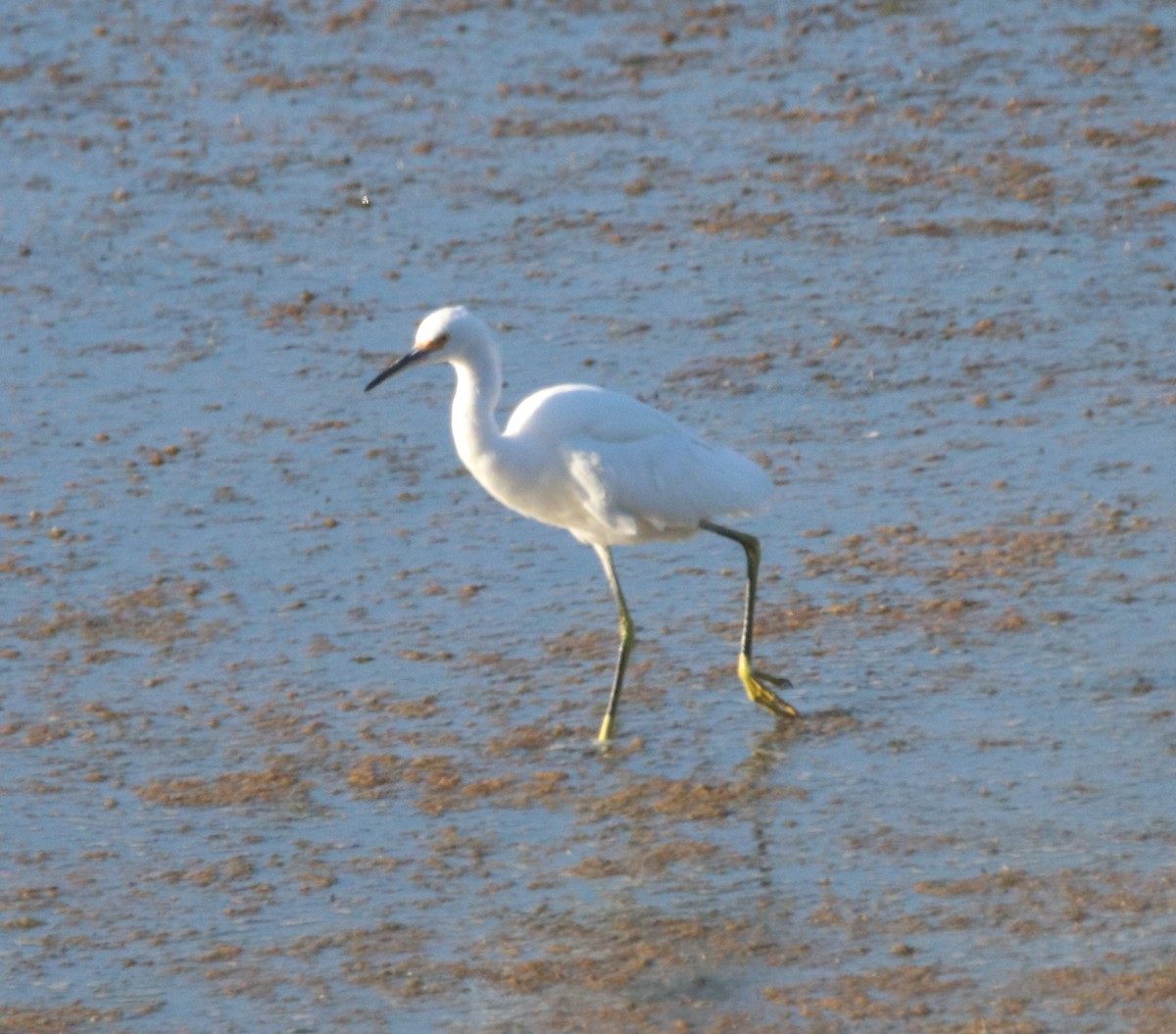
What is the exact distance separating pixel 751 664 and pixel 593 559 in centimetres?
128

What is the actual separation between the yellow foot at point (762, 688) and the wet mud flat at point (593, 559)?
0.05 m

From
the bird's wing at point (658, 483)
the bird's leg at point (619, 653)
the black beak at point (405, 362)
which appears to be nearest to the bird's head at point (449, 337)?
the black beak at point (405, 362)

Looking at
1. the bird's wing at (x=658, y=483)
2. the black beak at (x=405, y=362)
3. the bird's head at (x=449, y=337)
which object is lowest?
the bird's wing at (x=658, y=483)

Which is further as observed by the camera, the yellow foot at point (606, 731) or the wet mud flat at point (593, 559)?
the yellow foot at point (606, 731)

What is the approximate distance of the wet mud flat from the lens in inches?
197

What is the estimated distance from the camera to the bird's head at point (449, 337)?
19.8ft

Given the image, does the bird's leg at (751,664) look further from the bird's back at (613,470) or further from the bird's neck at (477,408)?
the bird's neck at (477,408)

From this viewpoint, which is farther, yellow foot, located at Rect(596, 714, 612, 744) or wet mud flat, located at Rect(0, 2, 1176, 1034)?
yellow foot, located at Rect(596, 714, 612, 744)

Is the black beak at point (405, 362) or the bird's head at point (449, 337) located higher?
the bird's head at point (449, 337)

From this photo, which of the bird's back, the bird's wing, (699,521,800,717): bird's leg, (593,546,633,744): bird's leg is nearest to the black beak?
the bird's back

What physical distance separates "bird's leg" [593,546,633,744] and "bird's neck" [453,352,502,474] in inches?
20.9

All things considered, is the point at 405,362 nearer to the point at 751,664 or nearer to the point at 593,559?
the point at 751,664

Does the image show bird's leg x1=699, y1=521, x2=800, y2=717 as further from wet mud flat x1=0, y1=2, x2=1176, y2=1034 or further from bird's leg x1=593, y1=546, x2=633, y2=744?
bird's leg x1=593, y1=546, x2=633, y2=744

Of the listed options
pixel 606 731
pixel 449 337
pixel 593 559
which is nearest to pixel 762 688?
pixel 606 731
